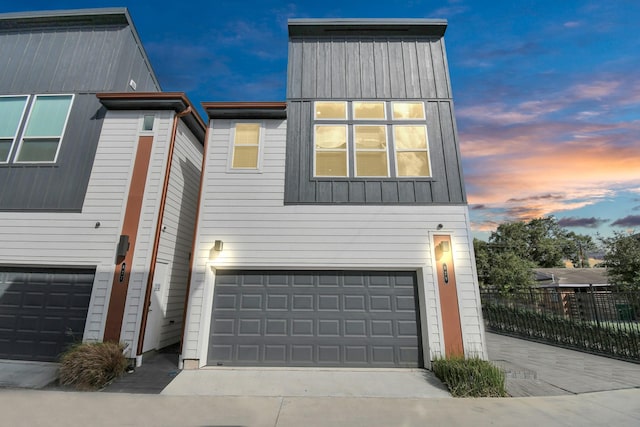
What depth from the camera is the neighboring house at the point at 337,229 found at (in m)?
5.80

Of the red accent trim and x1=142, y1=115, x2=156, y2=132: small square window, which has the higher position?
x1=142, y1=115, x2=156, y2=132: small square window

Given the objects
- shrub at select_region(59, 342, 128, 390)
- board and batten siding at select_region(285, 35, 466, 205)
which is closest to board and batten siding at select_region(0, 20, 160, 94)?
board and batten siding at select_region(285, 35, 466, 205)

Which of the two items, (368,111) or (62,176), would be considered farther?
(368,111)

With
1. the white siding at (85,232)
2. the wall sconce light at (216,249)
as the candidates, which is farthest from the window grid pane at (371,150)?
the white siding at (85,232)

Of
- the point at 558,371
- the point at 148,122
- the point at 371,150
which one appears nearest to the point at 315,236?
the point at 371,150

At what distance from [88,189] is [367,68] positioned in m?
7.82

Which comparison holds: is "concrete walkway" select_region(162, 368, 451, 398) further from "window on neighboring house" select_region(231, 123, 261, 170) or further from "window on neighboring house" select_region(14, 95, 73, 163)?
"window on neighboring house" select_region(14, 95, 73, 163)

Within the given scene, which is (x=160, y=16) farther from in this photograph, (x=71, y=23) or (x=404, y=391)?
(x=404, y=391)

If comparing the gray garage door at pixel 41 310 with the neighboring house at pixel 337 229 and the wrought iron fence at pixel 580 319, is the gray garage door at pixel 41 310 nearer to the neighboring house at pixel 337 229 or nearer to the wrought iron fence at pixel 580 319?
the neighboring house at pixel 337 229

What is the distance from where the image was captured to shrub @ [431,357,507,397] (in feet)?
14.7

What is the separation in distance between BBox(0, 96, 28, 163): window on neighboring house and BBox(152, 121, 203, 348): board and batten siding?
4.23 meters

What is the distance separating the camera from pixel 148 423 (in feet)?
11.5

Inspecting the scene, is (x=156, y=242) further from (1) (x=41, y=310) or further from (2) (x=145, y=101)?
(2) (x=145, y=101)

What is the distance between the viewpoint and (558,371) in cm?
571
